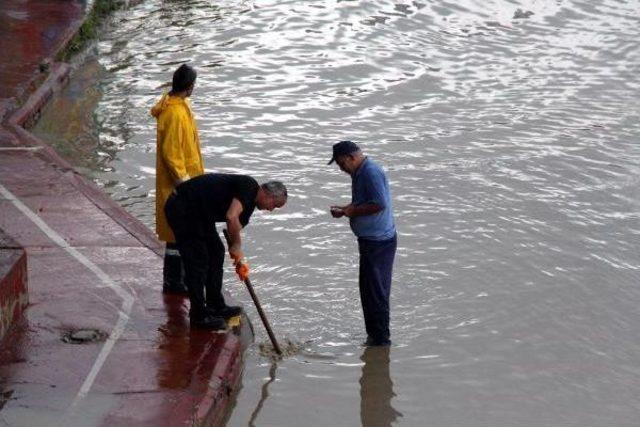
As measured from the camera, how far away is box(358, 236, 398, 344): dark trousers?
936cm

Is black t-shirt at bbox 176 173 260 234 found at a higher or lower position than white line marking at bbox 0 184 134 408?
higher

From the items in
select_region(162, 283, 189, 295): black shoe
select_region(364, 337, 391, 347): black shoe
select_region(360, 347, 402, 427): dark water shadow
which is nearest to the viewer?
select_region(360, 347, 402, 427): dark water shadow

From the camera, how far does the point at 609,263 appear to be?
11.9 meters

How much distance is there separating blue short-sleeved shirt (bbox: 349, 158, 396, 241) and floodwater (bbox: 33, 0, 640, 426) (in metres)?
1.18

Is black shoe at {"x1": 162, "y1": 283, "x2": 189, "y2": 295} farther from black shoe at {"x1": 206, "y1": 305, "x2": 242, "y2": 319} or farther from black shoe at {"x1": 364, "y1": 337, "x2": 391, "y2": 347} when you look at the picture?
black shoe at {"x1": 364, "y1": 337, "x2": 391, "y2": 347}

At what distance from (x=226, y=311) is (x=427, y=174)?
541 centimetres

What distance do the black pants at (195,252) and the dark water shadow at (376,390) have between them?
1416 millimetres

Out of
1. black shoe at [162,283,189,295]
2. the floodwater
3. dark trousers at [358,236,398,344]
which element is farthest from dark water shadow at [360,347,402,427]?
black shoe at [162,283,189,295]

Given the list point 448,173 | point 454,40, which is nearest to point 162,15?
point 454,40

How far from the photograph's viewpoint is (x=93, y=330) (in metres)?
8.91

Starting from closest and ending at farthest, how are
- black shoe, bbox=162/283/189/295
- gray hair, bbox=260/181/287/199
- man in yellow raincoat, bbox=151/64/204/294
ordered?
gray hair, bbox=260/181/287/199 → man in yellow raincoat, bbox=151/64/204/294 → black shoe, bbox=162/283/189/295

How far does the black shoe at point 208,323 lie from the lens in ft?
29.8

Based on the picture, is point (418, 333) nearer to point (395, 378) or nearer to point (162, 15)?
point (395, 378)

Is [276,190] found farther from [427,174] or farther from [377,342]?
[427,174]
